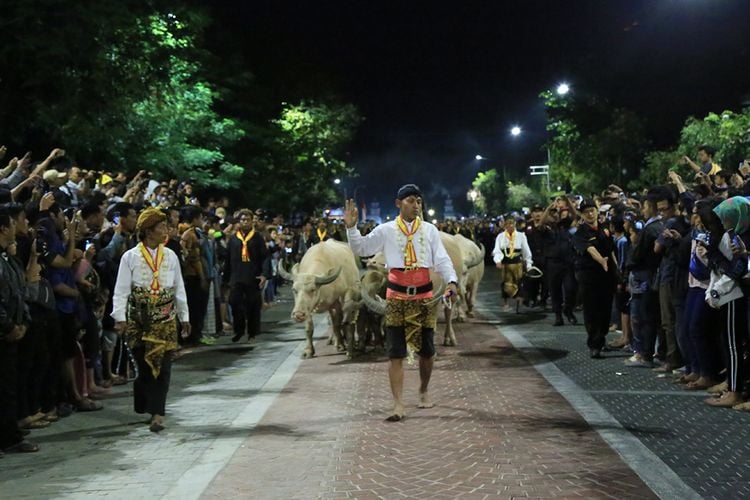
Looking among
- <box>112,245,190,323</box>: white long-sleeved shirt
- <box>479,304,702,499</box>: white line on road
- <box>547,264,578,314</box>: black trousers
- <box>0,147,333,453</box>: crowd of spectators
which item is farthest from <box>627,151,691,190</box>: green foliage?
<box>112,245,190,323</box>: white long-sleeved shirt

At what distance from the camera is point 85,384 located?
10.0m

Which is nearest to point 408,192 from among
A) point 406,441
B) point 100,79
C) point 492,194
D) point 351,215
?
point 351,215

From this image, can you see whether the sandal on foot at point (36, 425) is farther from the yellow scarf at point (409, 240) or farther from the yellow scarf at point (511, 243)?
the yellow scarf at point (511, 243)

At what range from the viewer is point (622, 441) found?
7574 millimetres

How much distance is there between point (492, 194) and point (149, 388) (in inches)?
3002

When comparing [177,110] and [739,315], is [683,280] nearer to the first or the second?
[739,315]

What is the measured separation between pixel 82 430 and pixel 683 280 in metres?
6.79

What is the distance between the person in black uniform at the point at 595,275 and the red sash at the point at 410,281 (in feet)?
13.6

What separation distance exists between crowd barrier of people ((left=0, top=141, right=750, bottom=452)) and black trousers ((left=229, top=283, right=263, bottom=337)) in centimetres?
2

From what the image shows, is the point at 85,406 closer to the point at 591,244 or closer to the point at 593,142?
the point at 591,244

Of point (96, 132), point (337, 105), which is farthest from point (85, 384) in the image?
point (337, 105)

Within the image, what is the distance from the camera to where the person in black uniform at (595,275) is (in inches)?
488

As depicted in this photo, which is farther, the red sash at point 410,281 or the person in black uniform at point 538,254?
the person in black uniform at point 538,254

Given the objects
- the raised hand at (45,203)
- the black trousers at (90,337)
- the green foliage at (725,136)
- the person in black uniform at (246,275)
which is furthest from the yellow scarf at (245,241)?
the green foliage at (725,136)
